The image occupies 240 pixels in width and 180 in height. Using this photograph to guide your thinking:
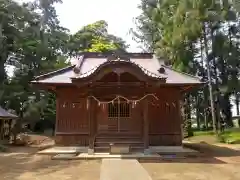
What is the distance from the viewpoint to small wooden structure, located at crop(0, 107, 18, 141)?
870 inches

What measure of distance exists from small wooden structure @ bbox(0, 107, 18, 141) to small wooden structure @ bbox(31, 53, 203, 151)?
25.3ft

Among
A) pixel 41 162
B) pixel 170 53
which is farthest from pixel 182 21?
pixel 41 162

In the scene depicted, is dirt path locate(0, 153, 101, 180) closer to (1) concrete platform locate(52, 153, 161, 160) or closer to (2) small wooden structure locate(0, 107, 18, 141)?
(1) concrete platform locate(52, 153, 161, 160)

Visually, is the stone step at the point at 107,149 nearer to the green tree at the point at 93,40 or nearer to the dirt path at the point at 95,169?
the dirt path at the point at 95,169

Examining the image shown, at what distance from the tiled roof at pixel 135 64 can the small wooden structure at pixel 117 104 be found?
0.05 metres

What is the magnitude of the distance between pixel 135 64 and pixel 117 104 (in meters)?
2.74

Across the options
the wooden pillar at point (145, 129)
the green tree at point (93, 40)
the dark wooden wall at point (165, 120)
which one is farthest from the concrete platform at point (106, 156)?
the green tree at point (93, 40)

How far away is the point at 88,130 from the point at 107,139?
1445 mm

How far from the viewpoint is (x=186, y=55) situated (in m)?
31.7

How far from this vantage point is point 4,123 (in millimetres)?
24922

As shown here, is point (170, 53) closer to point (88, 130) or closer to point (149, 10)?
point (149, 10)

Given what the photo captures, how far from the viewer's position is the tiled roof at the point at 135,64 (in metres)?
15.2

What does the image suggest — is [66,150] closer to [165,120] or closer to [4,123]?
[165,120]

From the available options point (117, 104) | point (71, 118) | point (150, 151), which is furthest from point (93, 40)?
point (150, 151)
